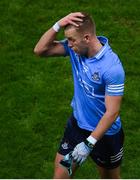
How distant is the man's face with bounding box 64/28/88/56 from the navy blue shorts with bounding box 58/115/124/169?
1003mm

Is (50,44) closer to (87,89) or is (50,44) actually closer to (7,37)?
(87,89)

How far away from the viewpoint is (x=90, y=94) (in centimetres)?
645

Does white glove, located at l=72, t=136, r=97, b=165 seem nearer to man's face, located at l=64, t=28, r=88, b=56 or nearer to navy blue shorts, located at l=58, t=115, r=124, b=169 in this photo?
navy blue shorts, located at l=58, t=115, r=124, b=169

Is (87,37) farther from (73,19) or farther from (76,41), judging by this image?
(73,19)

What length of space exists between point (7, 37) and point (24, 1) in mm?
1365

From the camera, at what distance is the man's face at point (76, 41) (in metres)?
6.16

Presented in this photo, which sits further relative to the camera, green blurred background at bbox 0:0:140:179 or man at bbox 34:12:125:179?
green blurred background at bbox 0:0:140:179

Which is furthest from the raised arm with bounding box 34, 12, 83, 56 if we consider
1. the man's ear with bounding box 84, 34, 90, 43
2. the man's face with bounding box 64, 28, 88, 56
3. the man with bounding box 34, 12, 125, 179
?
the man's ear with bounding box 84, 34, 90, 43

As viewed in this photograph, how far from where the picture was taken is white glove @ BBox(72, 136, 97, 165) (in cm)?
608

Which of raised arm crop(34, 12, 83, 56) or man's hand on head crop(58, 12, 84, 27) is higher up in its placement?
man's hand on head crop(58, 12, 84, 27)

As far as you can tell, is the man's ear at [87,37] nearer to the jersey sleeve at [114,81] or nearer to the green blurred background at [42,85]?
the jersey sleeve at [114,81]

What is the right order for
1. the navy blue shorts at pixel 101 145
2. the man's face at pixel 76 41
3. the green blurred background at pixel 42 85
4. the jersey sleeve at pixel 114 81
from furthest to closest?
the green blurred background at pixel 42 85
the navy blue shorts at pixel 101 145
the man's face at pixel 76 41
the jersey sleeve at pixel 114 81

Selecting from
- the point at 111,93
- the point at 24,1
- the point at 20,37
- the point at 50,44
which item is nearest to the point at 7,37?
the point at 20,37

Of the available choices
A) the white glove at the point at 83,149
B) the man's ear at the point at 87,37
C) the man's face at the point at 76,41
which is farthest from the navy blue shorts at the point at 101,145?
the man's ear at the point at 87,37
